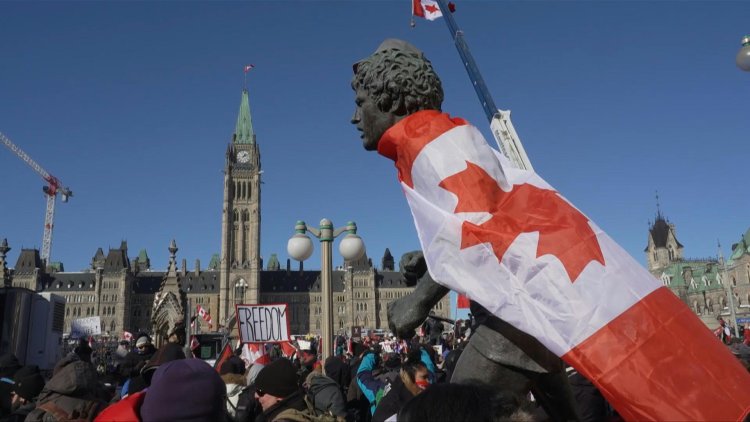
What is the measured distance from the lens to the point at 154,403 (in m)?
2.25

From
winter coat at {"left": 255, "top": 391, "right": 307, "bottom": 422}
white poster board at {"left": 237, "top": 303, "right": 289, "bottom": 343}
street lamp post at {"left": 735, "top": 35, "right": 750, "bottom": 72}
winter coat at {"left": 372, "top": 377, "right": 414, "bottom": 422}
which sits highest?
street lamp post at {"left": 735, "top": 35, "right": 750, "bottom": 72}

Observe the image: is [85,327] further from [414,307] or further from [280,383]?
[414,307]

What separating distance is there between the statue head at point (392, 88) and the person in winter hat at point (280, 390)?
192 cm

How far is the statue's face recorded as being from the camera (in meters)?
3.23

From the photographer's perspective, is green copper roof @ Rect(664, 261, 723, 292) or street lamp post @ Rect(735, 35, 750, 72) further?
green copper roof @ Rect(664, 261, 723, 292)

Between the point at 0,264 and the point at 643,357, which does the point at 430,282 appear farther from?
the point at 0,264

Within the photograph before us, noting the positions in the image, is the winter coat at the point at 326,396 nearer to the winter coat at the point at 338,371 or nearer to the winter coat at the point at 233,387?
the winter coat at the point at 233,387

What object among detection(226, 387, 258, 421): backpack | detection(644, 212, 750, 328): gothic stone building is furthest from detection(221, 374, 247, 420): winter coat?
detection(644, 212, 750, 328): gothic stone building

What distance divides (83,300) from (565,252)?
127266 mm

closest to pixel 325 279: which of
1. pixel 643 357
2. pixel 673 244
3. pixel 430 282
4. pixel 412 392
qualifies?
pixel 412 392

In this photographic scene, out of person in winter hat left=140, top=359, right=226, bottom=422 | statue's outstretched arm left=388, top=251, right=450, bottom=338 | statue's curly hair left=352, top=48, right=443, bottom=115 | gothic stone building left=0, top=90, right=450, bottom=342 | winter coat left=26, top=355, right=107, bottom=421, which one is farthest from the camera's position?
gothic stone building left=0, top=90, right=450, bottom=342

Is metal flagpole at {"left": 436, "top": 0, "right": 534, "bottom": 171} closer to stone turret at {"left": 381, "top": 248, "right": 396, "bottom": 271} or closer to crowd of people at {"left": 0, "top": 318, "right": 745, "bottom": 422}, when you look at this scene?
crowd of people at {"left": 0, "top": 318, "right": 745, "bottom": 422}

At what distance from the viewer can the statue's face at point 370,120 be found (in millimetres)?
3234

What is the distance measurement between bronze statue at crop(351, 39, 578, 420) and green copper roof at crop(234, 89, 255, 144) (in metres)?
120
